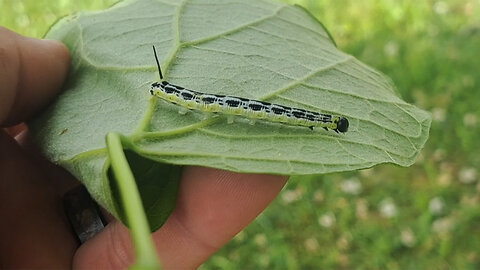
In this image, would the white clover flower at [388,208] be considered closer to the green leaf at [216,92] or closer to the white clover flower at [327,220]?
the white clover flower at [327,220]

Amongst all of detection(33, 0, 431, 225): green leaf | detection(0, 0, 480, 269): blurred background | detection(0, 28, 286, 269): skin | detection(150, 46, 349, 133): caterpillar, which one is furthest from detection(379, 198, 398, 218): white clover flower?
detection(150, 46, 349, 133): caterpillar

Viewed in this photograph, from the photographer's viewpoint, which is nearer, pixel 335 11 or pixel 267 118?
pixel 267 118

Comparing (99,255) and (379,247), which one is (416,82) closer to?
(379,247)

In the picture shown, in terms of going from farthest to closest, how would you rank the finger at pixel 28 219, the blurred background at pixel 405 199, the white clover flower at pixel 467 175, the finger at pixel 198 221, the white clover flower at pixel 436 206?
the white clover flower at pixel 467 175
the white clover flower at pixel 436 206
the blurred background at pixel 405 199
the finger at pixel 28 219
the finger at pixel 198 221

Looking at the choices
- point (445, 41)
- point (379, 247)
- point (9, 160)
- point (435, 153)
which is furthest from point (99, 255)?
point (445, 41)

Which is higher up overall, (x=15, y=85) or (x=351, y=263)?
(x=15, y=85)

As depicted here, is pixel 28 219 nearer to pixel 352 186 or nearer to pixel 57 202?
pixel 57 202

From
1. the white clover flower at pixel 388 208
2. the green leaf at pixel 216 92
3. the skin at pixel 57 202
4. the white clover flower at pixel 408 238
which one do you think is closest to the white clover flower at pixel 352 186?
the white clover flower at pixel 388 208
